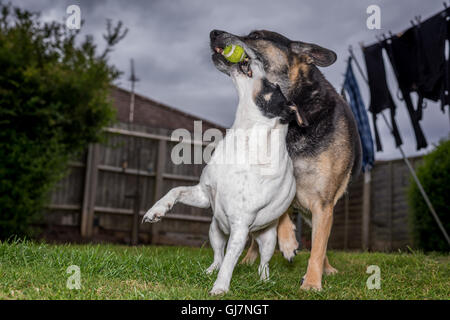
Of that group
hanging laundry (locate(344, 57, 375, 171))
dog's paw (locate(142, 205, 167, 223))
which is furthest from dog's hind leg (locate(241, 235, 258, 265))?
hanging laundry (locate(344, 57, 375, 171))

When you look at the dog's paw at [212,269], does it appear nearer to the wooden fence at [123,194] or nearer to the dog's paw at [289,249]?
the dog's paw at [289,249]

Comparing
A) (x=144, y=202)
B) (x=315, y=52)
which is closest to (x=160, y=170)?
(x=144, y=202)

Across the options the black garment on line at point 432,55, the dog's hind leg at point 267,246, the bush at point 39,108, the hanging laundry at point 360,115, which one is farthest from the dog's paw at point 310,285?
the bush at point 39,108

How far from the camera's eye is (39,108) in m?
8.19

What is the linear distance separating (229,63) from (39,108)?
6.30m

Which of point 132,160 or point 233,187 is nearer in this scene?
point 233,187

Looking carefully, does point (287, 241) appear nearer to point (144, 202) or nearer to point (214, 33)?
point (214, 33)

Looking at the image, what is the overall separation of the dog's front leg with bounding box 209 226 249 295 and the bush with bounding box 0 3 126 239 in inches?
245

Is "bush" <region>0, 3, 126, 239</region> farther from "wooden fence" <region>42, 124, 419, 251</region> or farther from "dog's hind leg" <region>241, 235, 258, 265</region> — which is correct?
"dog's hind leg" <region>241, 235, 258, 265</region>

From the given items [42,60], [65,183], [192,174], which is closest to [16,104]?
[42,60]

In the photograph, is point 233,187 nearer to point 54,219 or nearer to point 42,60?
point 42,60

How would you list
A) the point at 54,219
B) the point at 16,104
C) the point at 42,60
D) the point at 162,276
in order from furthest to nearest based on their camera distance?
1. the point at 54,219
2. the point at 42,60
3. the point at 16,104
4. the point at 162,276

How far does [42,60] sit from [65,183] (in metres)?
3.19
